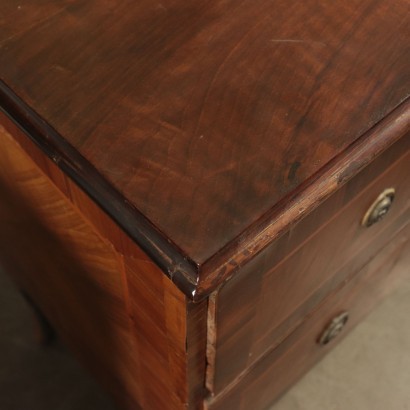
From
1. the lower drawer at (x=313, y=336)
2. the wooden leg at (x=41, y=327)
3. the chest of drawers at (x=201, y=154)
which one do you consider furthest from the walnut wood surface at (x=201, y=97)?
the wooden leg at (x=41, y=327)

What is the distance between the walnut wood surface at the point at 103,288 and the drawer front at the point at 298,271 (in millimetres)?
36

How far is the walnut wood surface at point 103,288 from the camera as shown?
518 mm

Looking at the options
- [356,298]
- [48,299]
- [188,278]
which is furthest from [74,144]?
[356,298]

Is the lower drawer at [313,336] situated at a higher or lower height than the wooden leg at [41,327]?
lower

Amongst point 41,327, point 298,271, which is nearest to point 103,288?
point 298,271

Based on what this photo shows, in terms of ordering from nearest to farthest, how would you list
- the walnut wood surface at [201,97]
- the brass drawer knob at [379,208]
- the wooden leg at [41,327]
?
1. the walnut wood surface at [201,97]
2. the brass drawer knob at [379,208]
3. the wooden leg at [41,327]

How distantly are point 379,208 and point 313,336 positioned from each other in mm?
263

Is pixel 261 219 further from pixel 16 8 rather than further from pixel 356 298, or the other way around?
pixel 356 298

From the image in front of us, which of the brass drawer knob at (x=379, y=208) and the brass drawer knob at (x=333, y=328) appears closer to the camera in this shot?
the brass drawer knob at (x=379, y=208)

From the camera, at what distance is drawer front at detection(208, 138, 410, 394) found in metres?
0.54

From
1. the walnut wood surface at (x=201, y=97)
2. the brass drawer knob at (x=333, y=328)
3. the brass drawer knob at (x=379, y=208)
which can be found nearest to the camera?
the walnut wood surface at (x=201, y=97)

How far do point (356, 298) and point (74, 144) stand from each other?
0.58 meters

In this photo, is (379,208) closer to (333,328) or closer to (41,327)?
(333,328)

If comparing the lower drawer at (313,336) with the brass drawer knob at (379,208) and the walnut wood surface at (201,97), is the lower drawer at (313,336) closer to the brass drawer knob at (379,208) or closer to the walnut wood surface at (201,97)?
the brass drawer knob at (379,208)
